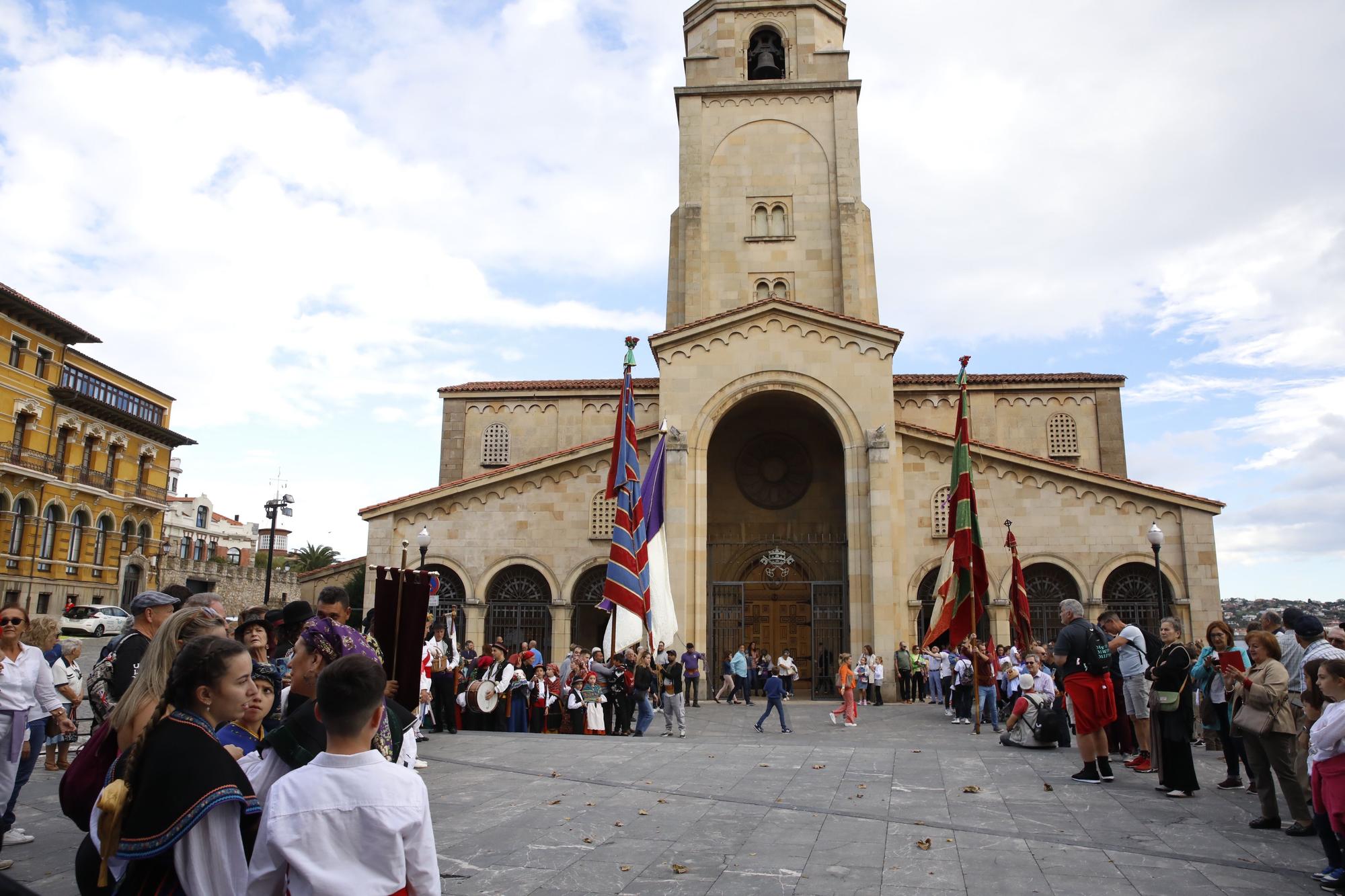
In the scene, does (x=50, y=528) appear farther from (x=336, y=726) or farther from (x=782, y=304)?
(x=336, y=726)

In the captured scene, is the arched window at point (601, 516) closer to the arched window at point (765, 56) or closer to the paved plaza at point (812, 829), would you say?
the paved plaza at point (812, 829)

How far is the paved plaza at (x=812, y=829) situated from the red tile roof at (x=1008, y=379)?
67.0 ft

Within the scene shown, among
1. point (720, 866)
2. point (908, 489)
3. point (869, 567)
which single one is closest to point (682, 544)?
point (869, 567)

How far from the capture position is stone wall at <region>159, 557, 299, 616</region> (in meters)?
50.6

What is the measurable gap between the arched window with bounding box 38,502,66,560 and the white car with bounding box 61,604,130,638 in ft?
16.9

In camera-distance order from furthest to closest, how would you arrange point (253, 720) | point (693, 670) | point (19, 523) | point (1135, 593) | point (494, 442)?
point (19, 523) < point (494, 442) < point (1135, 593) < point (693, 670) < point (253, 720)

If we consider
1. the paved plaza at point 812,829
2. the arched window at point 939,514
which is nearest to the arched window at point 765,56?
the arched window at point 939,514

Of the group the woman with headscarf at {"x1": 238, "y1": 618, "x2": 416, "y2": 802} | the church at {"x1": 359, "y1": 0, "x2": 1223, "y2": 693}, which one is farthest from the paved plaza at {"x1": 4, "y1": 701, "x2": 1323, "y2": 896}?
the church at {"x1": 359, "y1": 0, "x2": 1223, "y2": 693}

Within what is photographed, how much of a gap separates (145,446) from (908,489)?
1659 inches

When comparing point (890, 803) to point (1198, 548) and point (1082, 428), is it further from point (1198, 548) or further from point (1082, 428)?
point (1082, 428)

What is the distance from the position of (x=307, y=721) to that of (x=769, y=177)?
29052mm

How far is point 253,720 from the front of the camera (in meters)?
4.28

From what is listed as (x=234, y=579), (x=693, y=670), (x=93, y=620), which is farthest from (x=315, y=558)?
(x=693, y=670)

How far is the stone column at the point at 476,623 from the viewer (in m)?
25.2
